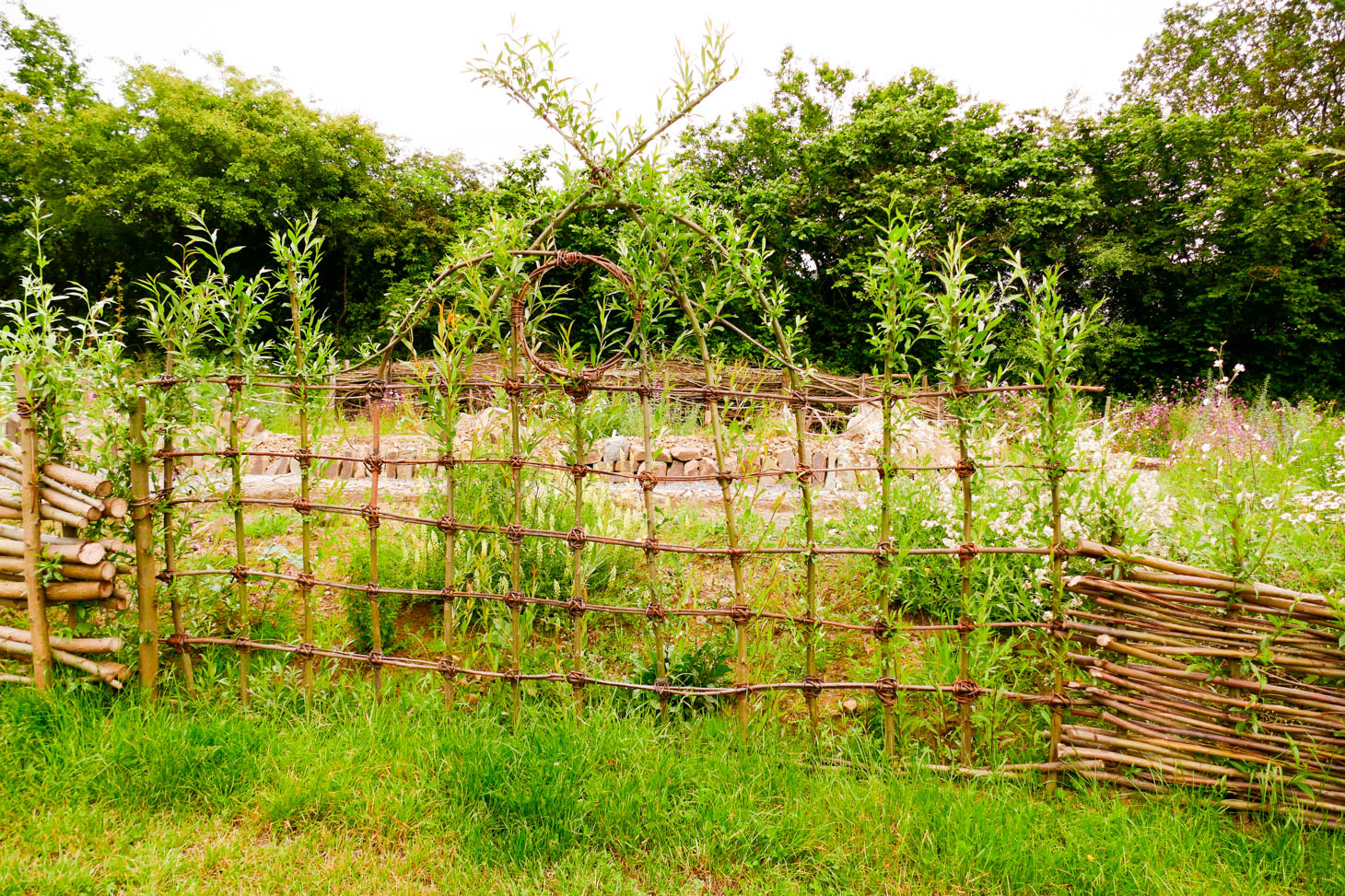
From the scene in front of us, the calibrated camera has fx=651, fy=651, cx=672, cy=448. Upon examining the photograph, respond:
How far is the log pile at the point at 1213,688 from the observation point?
6.70 ft

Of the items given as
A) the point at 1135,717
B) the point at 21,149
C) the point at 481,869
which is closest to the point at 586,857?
the point at 481,869

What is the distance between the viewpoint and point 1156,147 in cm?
1547

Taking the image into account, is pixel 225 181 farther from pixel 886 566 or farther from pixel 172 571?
pixel 886 566

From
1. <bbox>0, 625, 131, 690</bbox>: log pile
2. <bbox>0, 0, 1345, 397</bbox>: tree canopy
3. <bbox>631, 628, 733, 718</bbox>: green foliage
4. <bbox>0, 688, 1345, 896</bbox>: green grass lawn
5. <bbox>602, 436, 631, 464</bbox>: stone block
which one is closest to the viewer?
<bbox>0, 688, 1345, 896</bbox>: green grass lawn

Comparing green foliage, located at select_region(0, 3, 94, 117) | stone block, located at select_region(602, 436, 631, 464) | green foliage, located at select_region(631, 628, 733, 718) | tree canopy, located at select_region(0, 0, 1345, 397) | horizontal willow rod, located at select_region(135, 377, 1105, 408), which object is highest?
green foliage, located at select_region(0, 3, 94, 117)

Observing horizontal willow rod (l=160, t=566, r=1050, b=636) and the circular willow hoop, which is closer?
horizontal willow rod (l=160, t=566, r=1050, b=636)

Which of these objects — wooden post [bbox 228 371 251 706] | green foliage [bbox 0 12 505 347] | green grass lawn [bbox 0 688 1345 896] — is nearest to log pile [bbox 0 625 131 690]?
green grass lawn [bbox 0 688 1345 896]

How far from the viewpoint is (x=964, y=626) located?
226 cm

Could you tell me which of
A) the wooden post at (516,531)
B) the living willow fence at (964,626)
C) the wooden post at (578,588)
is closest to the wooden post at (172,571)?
the living willow fence at (964,626)

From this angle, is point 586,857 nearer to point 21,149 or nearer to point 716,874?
point 716,874

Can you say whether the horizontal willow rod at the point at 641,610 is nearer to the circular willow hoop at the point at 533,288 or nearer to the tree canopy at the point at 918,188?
the circular willow hoop at the point at 533,288

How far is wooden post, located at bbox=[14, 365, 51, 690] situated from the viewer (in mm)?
2354

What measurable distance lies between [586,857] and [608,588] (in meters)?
1.59

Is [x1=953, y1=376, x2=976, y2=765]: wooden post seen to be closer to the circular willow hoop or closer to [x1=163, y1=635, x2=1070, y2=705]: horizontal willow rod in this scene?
[x1=163, y1=635, x2=1070, y2=705]: horizontal willow rod
